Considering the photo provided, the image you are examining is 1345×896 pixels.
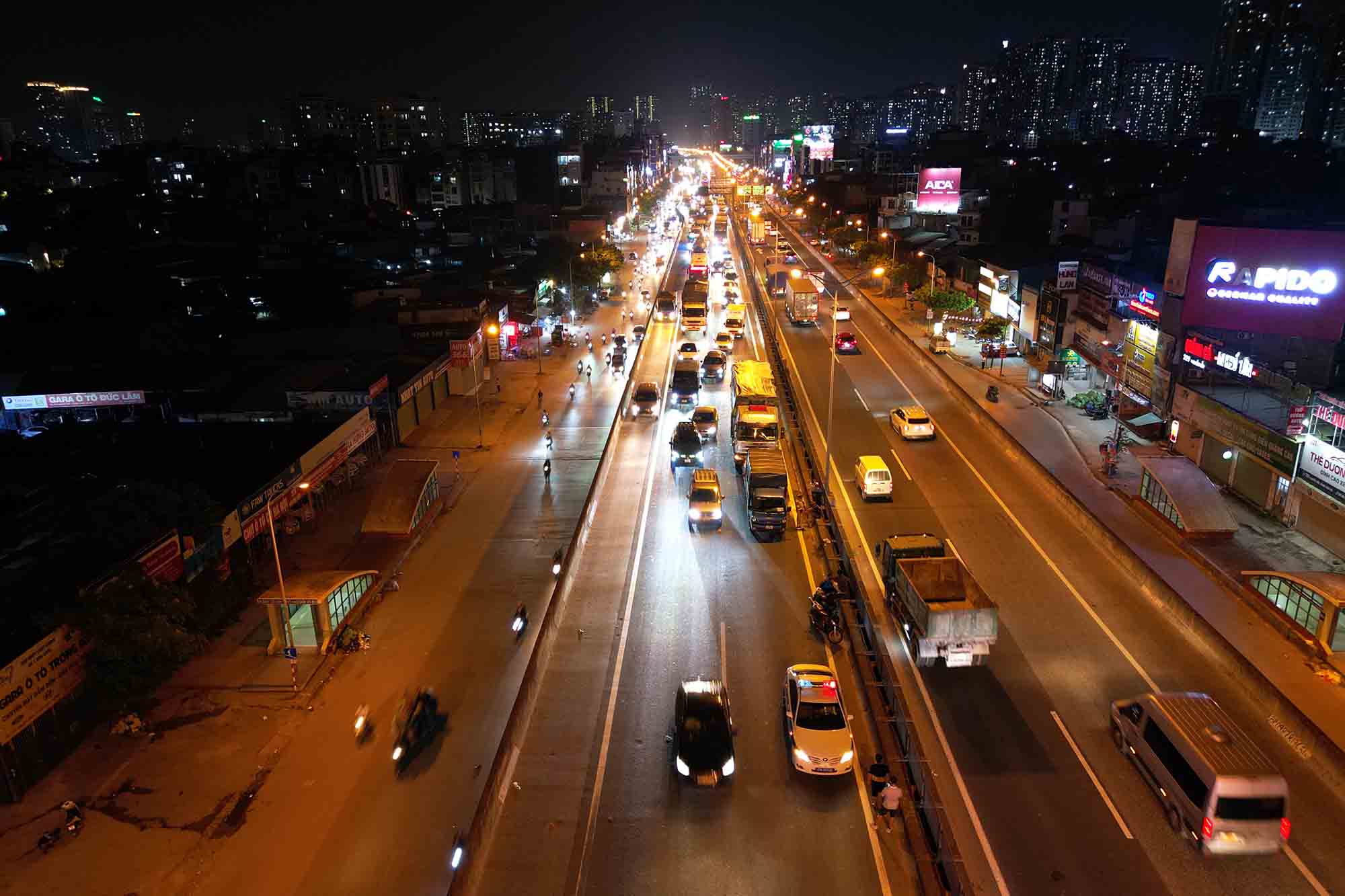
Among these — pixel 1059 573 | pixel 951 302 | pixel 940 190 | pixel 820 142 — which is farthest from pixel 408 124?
pixel 1059 573

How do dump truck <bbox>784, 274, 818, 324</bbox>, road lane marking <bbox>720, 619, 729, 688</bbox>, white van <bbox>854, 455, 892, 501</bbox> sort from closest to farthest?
road lane marking <bbox>720, 619, 729, 688</bbox>
white van <bbox>854, 455, 892, 501</bbox>
dump truck <bbox>784, 274, 818, 324</bbox>

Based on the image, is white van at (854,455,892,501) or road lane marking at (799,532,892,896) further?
white van at (854,455,892,501)

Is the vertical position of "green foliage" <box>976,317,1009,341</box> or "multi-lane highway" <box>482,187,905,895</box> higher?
"green foliage" <box>976,317,1009,341</box>

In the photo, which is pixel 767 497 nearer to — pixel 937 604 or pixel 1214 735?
pixel 937 604

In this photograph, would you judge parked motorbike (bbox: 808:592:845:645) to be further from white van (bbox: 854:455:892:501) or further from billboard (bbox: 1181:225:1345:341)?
billboard (bbox: 1181:225:1345:341)

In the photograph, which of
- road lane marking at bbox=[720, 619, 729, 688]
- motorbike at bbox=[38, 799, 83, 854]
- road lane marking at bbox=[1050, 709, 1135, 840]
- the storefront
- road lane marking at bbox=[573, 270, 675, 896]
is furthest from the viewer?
the storefront

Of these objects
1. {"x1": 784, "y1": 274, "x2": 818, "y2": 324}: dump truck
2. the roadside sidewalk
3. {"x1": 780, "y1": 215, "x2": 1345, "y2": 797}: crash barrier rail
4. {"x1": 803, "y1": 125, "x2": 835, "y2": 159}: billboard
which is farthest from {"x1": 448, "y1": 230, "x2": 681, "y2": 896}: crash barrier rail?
{"x1": 803, "y1": 125, "x2": 835, "y2": 159}: billboard

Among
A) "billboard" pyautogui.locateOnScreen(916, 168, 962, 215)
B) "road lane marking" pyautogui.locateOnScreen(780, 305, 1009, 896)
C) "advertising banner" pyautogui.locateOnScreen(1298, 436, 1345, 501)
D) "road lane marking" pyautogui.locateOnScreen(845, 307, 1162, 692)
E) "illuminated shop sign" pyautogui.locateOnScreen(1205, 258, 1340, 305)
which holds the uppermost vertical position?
"billboard" pyautogui.locateOnScreen(916, 168, 962, 215)
